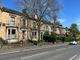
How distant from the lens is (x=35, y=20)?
186ft

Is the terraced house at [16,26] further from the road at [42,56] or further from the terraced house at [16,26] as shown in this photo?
the road at [42,56]

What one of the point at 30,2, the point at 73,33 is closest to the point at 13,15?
the point at 30,2

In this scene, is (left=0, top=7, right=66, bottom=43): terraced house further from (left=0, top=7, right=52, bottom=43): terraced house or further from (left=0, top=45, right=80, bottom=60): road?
(left=0, top=45, right=80, bottom=60): road

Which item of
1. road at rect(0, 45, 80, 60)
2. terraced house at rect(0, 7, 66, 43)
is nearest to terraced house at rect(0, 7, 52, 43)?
terraced house at rect(0, 7, 66, 43)

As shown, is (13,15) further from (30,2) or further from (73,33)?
(73,33)

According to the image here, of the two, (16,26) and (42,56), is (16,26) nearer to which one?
(16,26)

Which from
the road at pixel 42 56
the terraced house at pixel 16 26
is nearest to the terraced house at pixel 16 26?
the terraced house at pixel 16 26

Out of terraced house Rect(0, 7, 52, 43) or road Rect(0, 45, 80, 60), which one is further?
terraced house Rect(0, 7, 52, 43)

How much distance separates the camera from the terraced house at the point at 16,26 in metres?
43.0

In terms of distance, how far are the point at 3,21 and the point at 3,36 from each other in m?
2.97

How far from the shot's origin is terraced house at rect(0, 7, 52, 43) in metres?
43.0

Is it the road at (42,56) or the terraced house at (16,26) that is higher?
the terraced house at (16,26)

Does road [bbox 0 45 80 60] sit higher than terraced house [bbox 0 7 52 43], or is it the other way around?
terraced house [bbox 0 7 52 43]

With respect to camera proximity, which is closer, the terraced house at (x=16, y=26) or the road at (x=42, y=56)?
the road at (x=42, y=56)
